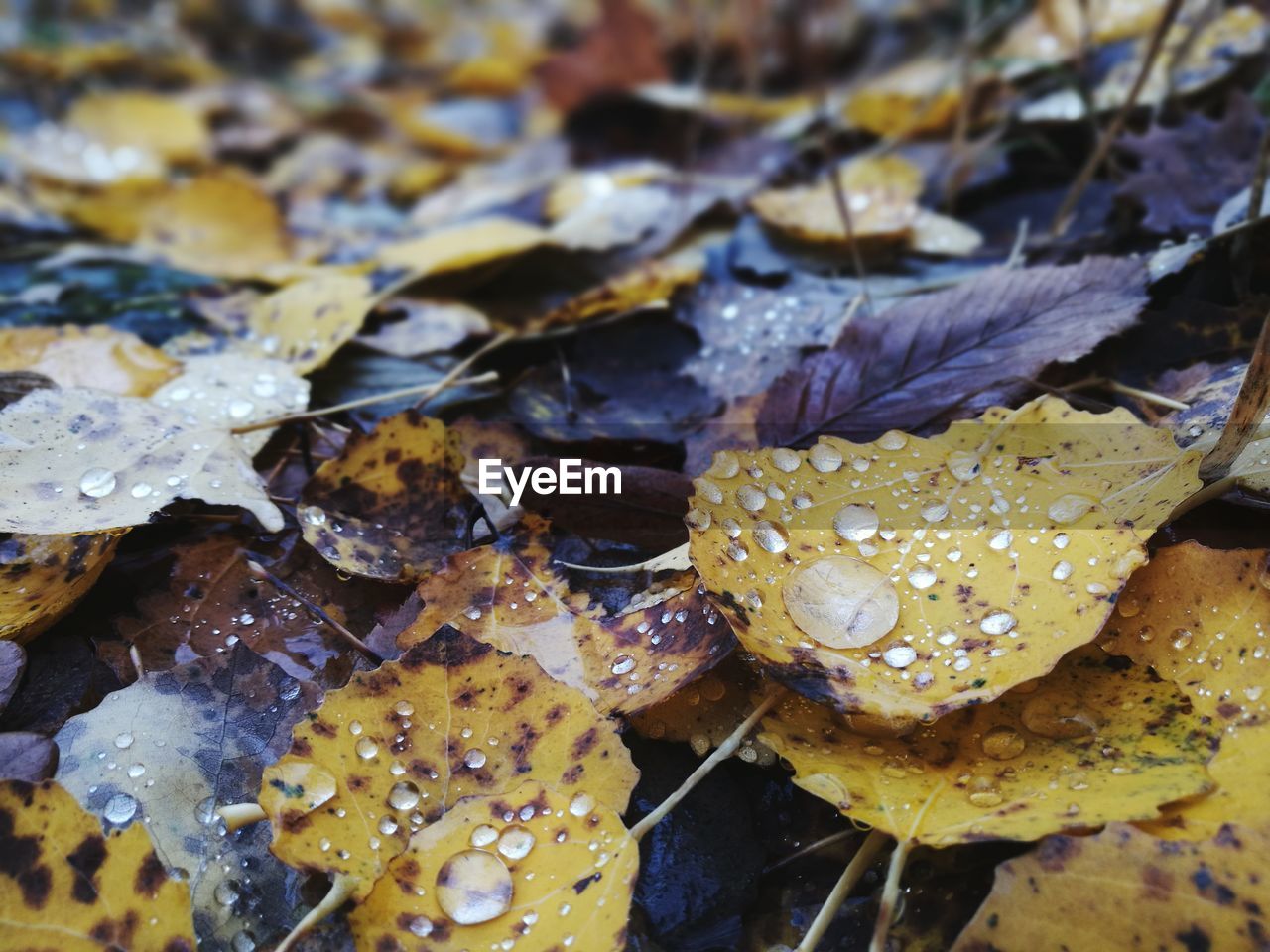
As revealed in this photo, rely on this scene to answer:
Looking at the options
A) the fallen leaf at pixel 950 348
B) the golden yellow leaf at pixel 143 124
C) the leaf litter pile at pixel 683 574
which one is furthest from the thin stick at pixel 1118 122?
the golden yellow leaf at pixel 143 124

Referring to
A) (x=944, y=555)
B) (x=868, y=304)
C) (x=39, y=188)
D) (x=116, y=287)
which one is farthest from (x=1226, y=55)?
(x=39, y=188)

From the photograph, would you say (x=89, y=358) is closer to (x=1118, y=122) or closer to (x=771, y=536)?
(x=771, y=536)

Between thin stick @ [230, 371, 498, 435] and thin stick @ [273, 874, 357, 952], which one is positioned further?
thin stick @ [230, 371, 498, 435]

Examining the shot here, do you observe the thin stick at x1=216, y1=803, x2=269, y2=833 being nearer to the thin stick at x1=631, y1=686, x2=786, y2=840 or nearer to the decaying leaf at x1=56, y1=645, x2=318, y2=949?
the decaying leaf at x1=56, y1=645, x2=318, y2=949

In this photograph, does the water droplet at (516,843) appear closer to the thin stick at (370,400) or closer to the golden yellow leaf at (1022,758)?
the golden yellow leaf at (1022,758)

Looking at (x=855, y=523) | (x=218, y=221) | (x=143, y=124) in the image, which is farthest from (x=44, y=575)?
Result: (x=143, y=124)

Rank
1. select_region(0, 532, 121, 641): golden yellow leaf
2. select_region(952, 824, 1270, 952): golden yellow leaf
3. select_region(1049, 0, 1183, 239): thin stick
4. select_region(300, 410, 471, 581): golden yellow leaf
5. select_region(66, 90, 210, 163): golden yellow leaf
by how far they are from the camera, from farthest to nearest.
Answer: select_region(66, 90, 210, 163): golden yellow leaf, select_region(1049, 0, 1183, 239): thin stick, select_region(300, 410, 471, 581): golden yellow leaf, select_region(0, 532, 121, 641): golden yellow leaf, select_region(952, 824, 1270, 952): golden yellow leaf

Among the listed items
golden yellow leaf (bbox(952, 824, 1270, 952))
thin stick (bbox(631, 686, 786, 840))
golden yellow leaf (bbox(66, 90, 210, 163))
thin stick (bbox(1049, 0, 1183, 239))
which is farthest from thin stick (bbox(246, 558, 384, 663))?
golden yellow leaf (bbox(66, 90, 210, 163))
